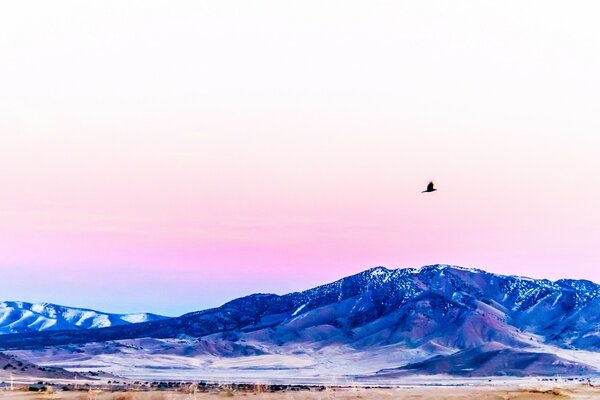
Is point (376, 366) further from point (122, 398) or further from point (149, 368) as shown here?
point (122, 398)

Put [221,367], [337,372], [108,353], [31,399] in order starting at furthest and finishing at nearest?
[108,353] → [221,367] → [337,372] → [31,399]

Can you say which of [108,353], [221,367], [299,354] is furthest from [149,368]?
[299,354]

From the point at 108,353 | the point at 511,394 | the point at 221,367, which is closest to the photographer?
the point at 511,394

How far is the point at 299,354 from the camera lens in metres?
196

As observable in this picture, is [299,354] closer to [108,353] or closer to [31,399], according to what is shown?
[108,353]

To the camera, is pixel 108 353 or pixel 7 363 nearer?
pixel 7 363

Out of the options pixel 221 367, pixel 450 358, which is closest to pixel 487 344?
pixel 450 358

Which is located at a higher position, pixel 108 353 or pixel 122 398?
pixel 108 353

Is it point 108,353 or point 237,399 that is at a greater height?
point 108,353

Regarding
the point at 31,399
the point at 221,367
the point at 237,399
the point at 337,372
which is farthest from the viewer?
the point at 221,367

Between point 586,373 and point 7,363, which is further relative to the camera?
point 586,373

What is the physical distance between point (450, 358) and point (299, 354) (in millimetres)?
38810

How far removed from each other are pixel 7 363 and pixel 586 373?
83359 mm

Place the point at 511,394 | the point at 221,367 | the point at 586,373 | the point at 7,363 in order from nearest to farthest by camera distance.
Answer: the point at 511,394 < the point at 7,363 < the point at 586,373 < the point at 221,367
